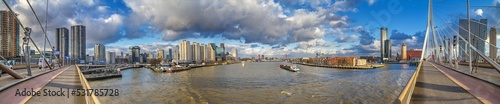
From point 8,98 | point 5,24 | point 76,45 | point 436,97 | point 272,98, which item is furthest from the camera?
point 76,45

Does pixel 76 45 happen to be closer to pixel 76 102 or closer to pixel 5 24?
pixel 5 24

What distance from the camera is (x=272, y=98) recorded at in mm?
21594

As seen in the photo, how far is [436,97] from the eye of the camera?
7.88m

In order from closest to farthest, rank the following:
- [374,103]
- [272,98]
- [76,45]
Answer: [374,103]
[272,98]
[76,45]

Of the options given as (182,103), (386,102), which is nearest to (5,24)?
(182,103)

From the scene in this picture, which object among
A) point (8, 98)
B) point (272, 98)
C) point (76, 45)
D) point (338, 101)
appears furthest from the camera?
point (76, 45)

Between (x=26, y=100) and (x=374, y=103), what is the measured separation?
1949cm

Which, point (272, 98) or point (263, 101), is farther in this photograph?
point (272, 98)

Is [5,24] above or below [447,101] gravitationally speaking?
above

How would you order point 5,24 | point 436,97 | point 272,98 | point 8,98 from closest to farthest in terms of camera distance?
point 8,98, point 436,97, point 5,24, point 272,98

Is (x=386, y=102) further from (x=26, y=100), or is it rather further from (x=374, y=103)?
(x=26, y=100)

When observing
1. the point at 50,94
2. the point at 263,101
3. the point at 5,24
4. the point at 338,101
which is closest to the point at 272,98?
the point at 263,101

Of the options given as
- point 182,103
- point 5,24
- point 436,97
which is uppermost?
point 5,24

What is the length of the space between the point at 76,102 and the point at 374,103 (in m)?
18.5
